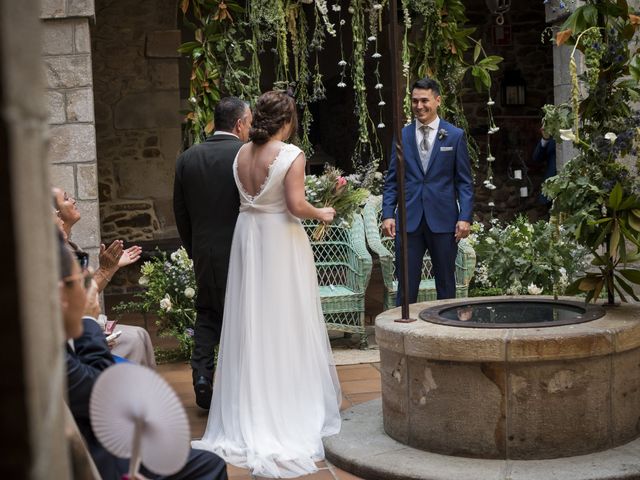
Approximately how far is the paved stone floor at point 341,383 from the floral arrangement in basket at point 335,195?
3.50 ft

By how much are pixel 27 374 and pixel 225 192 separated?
4064 millimetres

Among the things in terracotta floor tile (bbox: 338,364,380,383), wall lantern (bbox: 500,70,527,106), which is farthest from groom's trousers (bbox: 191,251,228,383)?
wall lantern (bbox: 500,70,527,106)

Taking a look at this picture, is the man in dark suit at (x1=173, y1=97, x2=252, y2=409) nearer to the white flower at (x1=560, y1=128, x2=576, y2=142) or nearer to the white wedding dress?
the white wedding dress

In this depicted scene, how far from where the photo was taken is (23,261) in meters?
0.76

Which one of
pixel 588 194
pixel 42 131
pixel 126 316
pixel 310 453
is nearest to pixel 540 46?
pixel 126 316

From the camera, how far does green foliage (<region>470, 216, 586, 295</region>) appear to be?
21.4 ft

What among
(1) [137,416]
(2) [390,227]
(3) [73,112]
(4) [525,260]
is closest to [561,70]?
(4) [525,260]

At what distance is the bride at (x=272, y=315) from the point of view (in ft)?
14.1

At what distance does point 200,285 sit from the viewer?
490 cm

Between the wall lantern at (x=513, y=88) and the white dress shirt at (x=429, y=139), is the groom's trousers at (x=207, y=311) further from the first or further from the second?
the wall lantern at (x=513, y=88)

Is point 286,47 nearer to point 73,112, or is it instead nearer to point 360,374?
point 73,112

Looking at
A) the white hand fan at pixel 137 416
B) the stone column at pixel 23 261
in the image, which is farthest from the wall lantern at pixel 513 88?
the stone column at pixel 23 261

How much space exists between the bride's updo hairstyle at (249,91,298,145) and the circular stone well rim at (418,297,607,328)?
111 centimetres

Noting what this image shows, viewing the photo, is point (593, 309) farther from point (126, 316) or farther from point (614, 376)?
point (126, 316)
